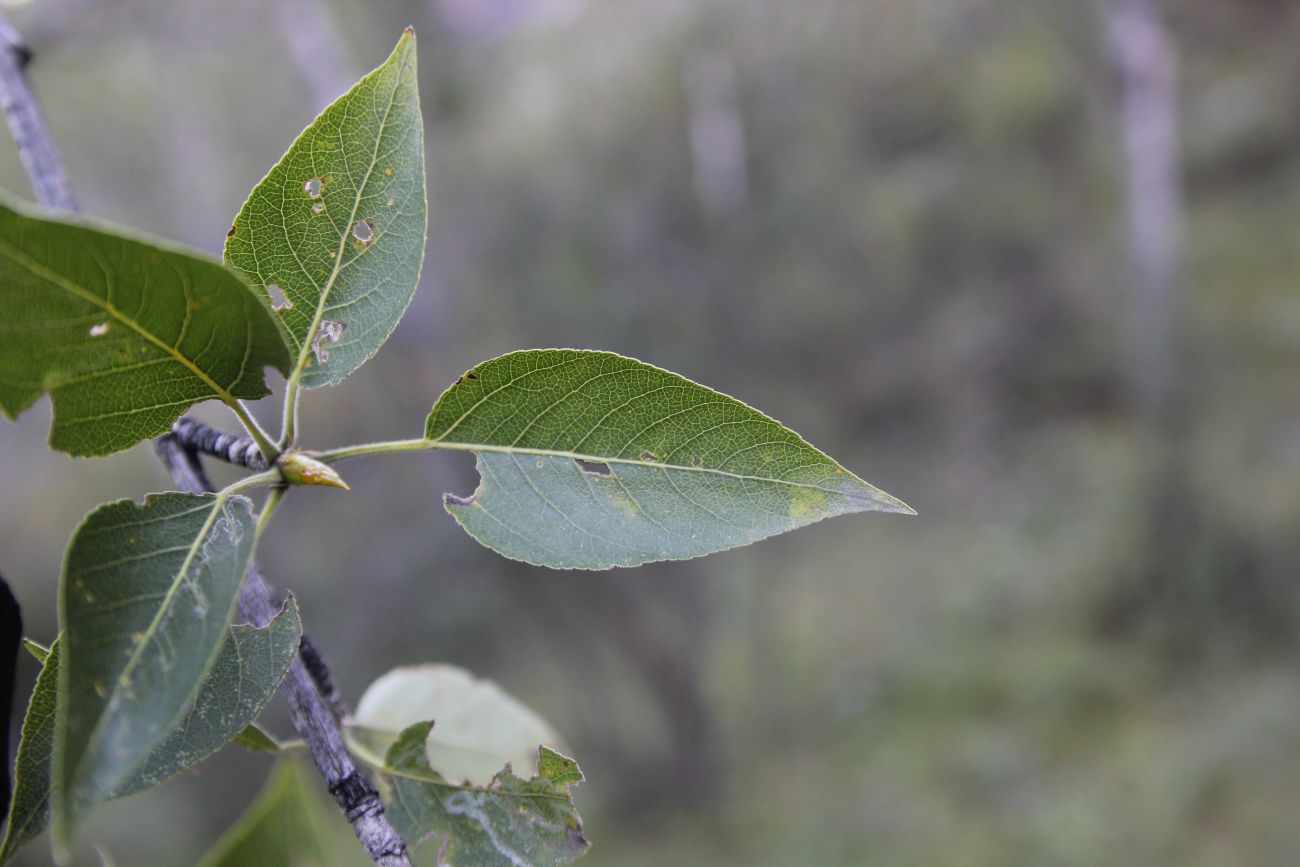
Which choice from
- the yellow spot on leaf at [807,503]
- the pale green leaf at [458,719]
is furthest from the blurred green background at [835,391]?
the yellow spot on leaf at [807,503]

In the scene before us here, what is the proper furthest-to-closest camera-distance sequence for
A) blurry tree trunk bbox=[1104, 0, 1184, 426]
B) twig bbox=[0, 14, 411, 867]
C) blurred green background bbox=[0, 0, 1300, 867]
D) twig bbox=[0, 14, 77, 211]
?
blurry tree trunk bbox=[1104, 0, 1184, 426] < blurred green background bbox=[0, 0, 1300, 867] < twig bbox=[0, 14, 77, 211] < twig bbox=[0, 14, 411, 867]

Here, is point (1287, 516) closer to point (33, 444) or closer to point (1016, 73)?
point (1016, 73)

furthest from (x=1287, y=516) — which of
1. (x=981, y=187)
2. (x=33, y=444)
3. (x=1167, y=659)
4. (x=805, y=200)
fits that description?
(x=33, y=444)

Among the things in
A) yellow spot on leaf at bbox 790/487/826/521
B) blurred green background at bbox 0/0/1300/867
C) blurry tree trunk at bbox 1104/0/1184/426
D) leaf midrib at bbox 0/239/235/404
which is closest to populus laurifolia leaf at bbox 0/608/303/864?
leaf midrib at bbox 0/239/235/404

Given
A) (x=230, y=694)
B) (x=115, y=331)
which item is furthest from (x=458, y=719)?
(x=115, y=331)

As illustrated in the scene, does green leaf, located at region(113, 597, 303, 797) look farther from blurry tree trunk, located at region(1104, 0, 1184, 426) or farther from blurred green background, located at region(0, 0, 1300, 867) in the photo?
blurry tree trunk, located at region(1104, 0, 1184, 426)

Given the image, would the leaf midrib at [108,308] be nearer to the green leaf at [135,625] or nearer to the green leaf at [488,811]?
the green leaf at [135,625]

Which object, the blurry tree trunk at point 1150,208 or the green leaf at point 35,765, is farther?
the blurry tree trunk at point 1150,208
